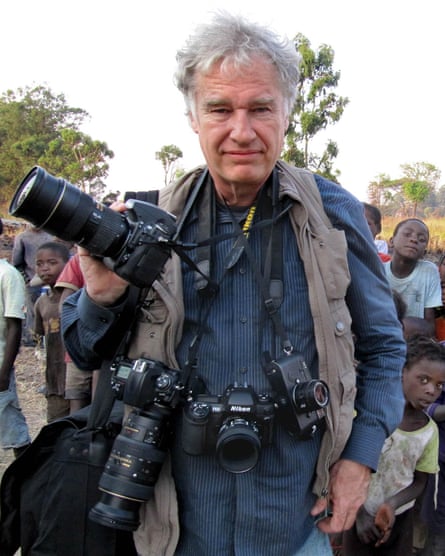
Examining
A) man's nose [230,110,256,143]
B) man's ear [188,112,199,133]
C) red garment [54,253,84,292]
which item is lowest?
red garment [54,253,84,292]

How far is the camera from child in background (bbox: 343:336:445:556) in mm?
2361

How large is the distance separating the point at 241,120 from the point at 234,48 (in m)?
0.17

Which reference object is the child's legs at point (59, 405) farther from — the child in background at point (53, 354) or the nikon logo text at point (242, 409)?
the nikon logo text at point (242, 409)

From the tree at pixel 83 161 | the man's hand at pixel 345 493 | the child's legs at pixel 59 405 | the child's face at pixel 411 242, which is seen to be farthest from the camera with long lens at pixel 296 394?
the tree at pixel 83 161

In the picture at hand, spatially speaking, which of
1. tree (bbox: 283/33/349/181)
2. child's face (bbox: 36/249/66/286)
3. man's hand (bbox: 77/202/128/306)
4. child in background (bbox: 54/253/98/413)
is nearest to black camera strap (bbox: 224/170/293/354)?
man's hand (bbox: 77/202/128/306)

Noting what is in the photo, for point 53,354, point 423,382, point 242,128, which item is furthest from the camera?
point 53,354

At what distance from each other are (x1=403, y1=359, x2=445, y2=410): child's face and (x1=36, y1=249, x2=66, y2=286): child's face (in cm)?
272

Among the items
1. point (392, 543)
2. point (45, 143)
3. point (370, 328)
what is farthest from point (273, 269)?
point (45, 143)

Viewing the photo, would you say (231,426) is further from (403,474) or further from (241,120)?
(403,474)

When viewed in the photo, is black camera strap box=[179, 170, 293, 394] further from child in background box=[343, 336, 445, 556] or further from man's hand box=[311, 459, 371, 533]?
child in background box=[343, 336, 445, 556]

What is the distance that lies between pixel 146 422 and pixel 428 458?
5.09 ft

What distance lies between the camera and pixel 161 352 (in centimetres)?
141

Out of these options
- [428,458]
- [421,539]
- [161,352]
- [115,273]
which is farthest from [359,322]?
[421,539]

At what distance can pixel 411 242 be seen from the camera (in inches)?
164
